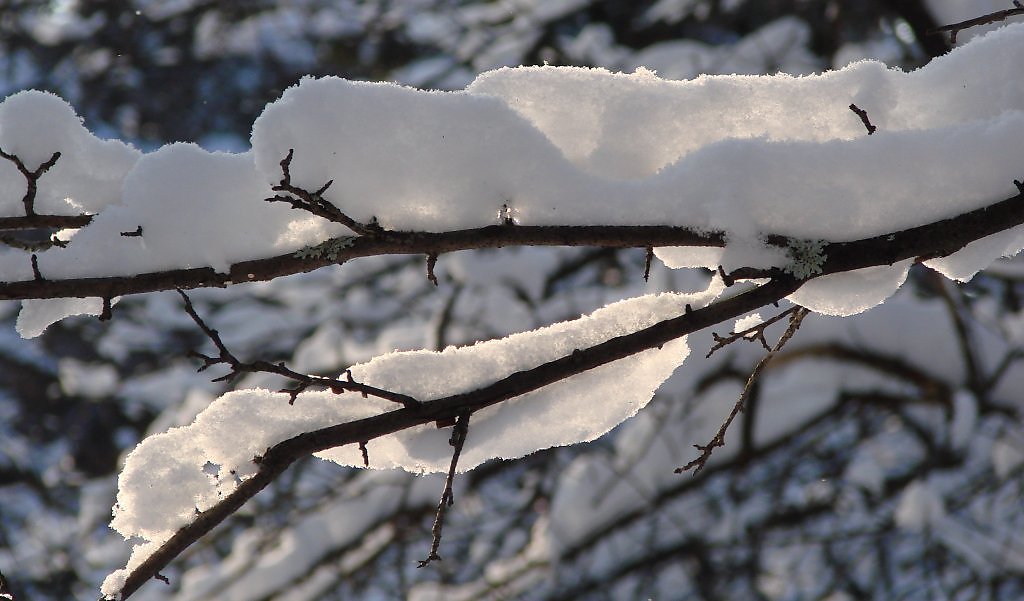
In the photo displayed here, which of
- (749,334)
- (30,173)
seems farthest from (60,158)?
(749,334)

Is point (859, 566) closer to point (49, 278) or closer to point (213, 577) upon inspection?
point (213, 577)

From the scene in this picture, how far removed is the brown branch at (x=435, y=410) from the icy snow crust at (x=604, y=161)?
10cm

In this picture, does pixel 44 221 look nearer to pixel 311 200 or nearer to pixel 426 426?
pixel 311 200

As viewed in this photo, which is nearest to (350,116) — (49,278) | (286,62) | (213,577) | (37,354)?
(49,278)

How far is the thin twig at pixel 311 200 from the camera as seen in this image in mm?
1018

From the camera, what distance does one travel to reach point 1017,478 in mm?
4211

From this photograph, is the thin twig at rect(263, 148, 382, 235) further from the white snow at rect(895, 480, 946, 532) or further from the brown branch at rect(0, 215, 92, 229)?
the white snow at rect(895, 480, 946, 532)

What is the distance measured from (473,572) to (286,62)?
333 cm

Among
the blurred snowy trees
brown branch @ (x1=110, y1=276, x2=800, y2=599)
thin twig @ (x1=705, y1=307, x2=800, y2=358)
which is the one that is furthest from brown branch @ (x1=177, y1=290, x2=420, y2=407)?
the blurred snowy trees

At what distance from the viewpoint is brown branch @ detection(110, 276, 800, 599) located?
1.17 m

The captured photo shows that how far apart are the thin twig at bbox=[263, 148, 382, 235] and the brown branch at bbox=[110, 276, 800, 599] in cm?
30

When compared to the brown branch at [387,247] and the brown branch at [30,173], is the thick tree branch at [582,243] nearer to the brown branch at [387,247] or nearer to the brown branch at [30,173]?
the brown branch at [387,247]

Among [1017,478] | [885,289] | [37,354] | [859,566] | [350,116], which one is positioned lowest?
[859,566]

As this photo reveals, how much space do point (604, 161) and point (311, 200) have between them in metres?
0.44
